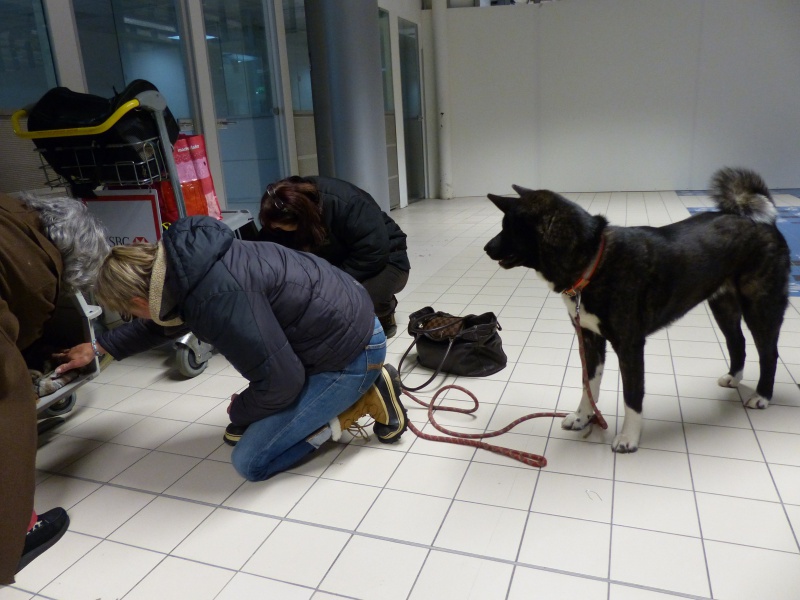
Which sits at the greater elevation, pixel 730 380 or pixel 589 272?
pixel 589 272

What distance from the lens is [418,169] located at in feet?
31.5

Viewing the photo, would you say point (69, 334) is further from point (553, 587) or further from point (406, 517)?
point (553, 587)

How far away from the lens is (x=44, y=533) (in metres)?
1.83

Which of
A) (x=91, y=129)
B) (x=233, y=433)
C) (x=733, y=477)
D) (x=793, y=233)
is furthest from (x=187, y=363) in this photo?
(x=793, y=233)

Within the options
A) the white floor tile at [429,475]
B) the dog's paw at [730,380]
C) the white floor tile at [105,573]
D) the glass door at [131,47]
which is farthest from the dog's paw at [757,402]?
the glass door at [131,47]

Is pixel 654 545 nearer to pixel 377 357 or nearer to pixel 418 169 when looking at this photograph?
pixel 377 357

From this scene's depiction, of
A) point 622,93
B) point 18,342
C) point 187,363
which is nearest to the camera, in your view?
point 18,342

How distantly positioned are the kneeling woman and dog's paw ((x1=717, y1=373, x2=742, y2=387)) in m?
1.43

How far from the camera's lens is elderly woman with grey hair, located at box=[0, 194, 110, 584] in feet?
5.26

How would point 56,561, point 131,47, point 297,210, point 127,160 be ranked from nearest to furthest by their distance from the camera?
point 56,561 → point 297,210 → point 127,160 → point 131,47

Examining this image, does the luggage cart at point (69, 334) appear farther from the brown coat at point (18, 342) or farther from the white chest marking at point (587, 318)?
the white chest marking at point (587, 318)

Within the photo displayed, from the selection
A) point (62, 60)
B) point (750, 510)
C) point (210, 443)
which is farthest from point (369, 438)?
point (62, 60)

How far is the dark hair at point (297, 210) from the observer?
2717mm

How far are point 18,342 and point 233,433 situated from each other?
2.70ft
